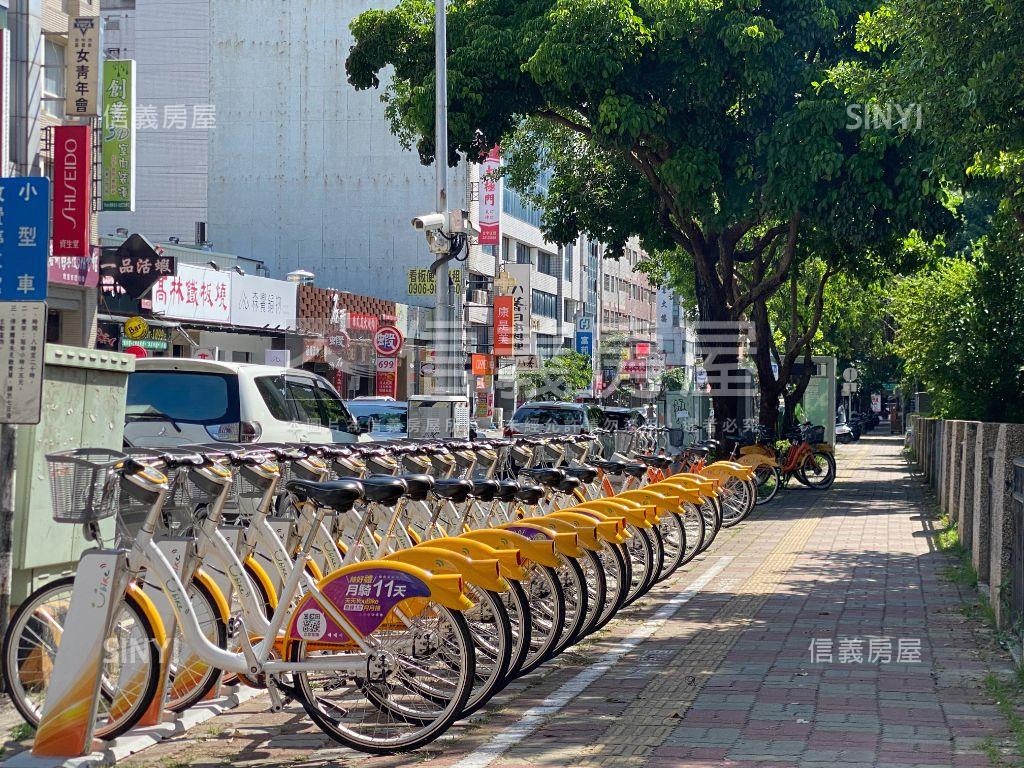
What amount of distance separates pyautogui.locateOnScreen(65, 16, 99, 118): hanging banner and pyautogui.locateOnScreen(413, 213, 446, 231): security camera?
325 inches

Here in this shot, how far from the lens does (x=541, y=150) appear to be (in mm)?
33781

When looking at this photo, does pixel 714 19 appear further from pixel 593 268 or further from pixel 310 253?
pixel 593 268

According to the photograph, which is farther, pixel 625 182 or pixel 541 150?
pixel 541 150

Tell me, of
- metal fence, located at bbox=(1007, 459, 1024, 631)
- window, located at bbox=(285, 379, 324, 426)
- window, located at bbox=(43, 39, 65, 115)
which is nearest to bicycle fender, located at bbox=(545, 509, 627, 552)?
metal fence, located at bbox=(1007, 459, 1024, 631)

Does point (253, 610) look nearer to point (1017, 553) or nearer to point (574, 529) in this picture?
point (574, 529)

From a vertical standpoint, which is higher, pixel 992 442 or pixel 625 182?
pixel 625 182

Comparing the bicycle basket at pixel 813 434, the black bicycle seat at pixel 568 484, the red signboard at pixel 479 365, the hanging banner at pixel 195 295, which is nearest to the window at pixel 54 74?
the hanging banner at pixel 195 295

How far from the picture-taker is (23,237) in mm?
7004

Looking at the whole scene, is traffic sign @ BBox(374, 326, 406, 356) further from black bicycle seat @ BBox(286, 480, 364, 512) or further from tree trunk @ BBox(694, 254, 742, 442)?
black bicycle seat @ BBox(286, 480, 364, 512)

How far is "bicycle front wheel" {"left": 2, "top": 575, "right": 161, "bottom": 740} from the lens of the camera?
5828 mm

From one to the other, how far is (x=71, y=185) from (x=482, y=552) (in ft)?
63.2

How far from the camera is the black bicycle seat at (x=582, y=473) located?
398 inches

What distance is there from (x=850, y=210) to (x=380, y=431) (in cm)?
874

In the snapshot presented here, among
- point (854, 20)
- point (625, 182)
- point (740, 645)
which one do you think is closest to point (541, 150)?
point (625, 182)
